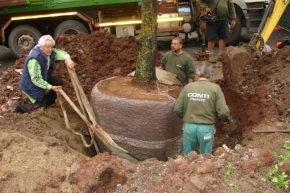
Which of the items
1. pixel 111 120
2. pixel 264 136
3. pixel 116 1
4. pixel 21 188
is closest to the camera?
pixel 21 188

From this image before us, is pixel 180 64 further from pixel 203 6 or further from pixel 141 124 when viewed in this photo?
pixel 203 6

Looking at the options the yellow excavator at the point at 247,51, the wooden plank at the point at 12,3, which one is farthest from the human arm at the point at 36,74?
the wooden plank at the point at 12,3

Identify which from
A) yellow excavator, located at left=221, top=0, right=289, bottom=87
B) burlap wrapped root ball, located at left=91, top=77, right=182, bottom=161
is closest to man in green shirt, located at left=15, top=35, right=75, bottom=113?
burlap wrapped root ball, located at left=91, top=77, right=182, bottom=161

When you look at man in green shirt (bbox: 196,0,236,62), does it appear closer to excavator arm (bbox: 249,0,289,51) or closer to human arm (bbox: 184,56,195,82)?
excavator arm (bbox: 249,0,289,51)

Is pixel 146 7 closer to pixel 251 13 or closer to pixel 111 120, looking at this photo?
pixel 111 120

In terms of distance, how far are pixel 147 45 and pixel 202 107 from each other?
1.33 meters

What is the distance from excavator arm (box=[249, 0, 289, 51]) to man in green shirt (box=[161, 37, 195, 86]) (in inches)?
74.1

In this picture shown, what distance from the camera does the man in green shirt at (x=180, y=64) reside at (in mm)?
5770

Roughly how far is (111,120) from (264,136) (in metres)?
1.94

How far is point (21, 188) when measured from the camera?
355cm

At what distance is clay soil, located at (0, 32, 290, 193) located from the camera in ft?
11.5

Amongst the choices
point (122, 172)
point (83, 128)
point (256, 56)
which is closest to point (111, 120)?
Result: point (83, 128)

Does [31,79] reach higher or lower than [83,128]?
higher

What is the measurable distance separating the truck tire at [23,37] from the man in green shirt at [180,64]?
5.90 m
